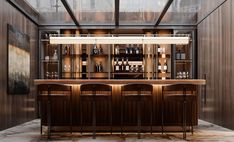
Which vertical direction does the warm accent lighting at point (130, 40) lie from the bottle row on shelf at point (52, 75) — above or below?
above

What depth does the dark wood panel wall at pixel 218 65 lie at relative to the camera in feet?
32.2

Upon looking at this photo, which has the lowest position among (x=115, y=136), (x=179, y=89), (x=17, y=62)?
(x=115, y=136)

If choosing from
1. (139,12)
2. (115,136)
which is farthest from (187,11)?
(115,136)

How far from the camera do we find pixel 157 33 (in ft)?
45.4

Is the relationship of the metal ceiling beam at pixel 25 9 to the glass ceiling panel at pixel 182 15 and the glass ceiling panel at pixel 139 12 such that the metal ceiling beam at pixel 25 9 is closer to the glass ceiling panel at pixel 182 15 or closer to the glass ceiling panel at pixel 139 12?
the glass ceiling panel at pixel 139 12

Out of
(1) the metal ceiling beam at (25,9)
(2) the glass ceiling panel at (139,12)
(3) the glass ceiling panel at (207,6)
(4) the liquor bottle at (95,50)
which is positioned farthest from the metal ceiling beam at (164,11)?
(1) the metal ceiling beam at (25,9)

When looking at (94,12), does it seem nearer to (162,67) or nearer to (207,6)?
(162,67)

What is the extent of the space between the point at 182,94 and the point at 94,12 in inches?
210

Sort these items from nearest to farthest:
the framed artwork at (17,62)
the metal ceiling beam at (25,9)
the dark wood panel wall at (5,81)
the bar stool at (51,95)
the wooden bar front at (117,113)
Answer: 1. the bar stool at (51,95)
2. the wooden bar front at (117,113)
3. the dark wood panel wall at (5,81)
4. the framed artwork at (17,62)
5. the metal ceiling beam at (25,9)

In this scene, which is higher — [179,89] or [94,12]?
[94,12]

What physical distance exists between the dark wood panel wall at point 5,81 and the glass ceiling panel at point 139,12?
274 centimetres

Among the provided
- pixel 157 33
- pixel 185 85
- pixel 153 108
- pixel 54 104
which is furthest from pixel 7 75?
pixel 157 33

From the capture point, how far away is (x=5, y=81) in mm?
9648

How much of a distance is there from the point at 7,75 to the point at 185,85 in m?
4.03
